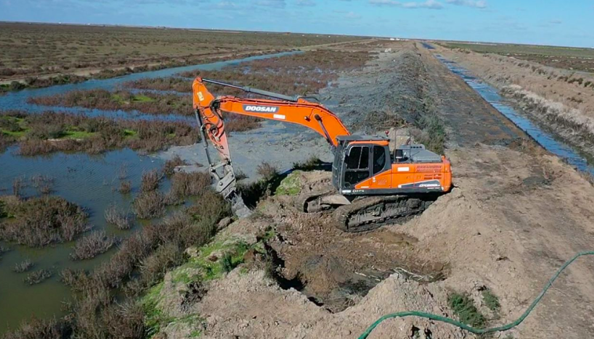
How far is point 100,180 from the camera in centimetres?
1598

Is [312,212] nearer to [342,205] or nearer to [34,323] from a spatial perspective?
[342,205]

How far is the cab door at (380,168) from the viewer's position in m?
11.9

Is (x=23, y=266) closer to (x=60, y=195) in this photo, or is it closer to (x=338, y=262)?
(x=60, y=195)

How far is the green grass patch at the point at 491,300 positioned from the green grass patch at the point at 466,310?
1.15ft

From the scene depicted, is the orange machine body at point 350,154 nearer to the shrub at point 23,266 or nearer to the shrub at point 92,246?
the shrub at point 92,246

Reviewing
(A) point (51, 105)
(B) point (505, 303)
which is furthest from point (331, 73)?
(B) point (505, 303)

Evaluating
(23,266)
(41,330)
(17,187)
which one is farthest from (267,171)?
(41,330)

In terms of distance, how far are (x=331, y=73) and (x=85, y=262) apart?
140 ft

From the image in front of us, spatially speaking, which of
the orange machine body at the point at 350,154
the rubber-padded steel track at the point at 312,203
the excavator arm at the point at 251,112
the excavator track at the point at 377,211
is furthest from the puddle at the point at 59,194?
the excavator track at the point at 377,211

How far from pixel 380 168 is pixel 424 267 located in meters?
2.77

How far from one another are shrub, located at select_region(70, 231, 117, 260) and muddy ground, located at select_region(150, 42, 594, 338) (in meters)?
2.73

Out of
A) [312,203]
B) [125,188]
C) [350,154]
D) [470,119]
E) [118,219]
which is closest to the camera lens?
[350,154]

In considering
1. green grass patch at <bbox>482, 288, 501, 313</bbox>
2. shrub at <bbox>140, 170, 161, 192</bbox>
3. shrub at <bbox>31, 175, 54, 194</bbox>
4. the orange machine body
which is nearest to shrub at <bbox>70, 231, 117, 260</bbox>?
the orange machine body

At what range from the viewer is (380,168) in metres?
12.0
